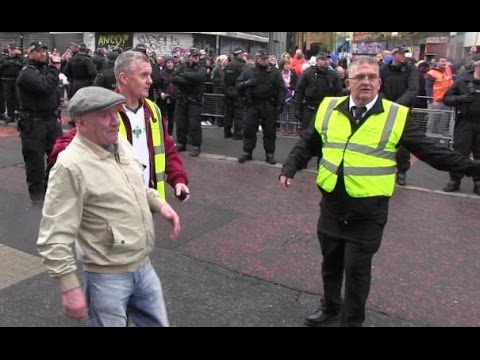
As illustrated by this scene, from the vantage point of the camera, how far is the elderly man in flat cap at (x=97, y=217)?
7.58 feet

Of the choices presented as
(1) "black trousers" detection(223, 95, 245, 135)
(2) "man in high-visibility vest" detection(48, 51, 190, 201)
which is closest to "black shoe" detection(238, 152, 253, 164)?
(1) "black trousers" detection(223, 95, 245, 135)

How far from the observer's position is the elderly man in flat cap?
2311 millimetres

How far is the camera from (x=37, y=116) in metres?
6.56

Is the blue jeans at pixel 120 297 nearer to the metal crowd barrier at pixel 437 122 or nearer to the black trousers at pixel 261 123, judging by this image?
the black trousers at pixel 261 123

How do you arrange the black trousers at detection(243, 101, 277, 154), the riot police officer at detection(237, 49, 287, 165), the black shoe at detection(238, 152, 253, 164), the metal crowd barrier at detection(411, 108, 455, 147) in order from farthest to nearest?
the metal crowd barrier at detection(411, 108, 455, 147) → the black shoe at detection(238, 152, 253, 164) → the black trousers at detection(243, 101, 277, 154) → the riot police officer at detection(237, 49, 287, 165)

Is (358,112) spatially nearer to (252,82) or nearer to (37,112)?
(37,112)

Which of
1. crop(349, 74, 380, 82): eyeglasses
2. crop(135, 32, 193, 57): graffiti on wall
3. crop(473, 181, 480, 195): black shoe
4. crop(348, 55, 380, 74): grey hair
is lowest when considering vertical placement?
crop(473, 181, 480, 195): black shoe

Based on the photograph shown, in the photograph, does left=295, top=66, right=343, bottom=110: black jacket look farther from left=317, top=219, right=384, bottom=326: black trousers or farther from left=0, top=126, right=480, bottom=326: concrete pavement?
left=317, top=219, right=384, bottom=326: black trousers

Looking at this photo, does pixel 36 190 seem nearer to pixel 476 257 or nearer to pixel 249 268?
pixel 249 268

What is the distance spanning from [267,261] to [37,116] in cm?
366

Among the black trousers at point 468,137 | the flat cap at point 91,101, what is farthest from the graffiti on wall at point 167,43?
the flat cap at point 91,101

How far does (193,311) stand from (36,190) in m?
3.69

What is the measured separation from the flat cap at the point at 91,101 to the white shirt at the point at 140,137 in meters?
0.78

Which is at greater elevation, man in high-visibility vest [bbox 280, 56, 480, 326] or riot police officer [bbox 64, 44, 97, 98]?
riot police officer [bbox 64, 44, 97, 98]
